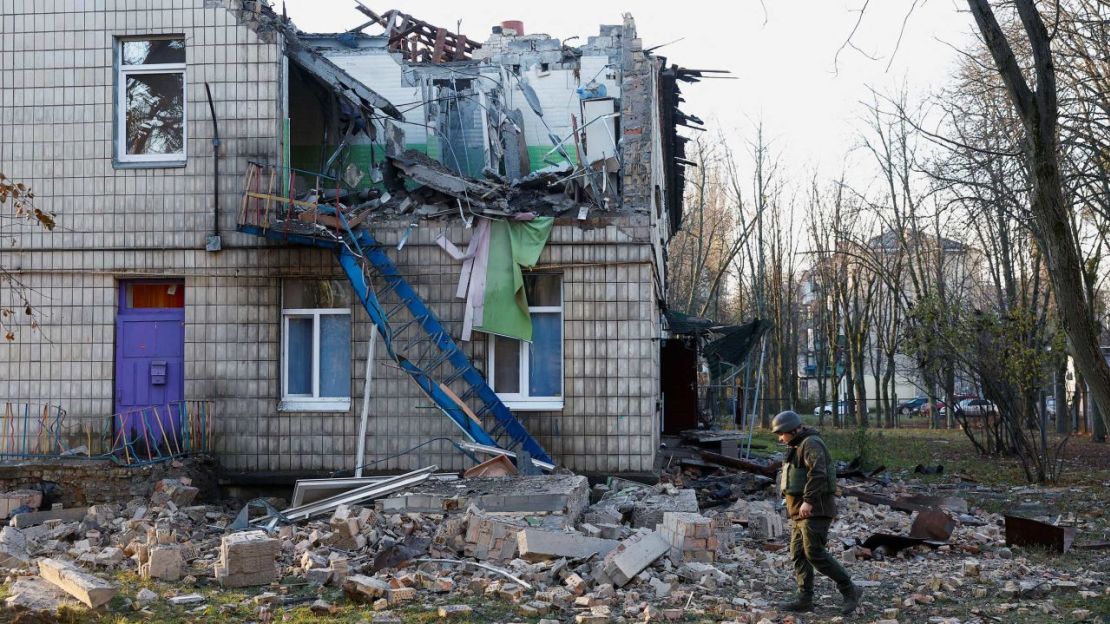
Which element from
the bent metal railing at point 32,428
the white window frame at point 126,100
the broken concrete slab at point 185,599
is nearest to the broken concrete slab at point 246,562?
the broken concrete slab at point 185,599

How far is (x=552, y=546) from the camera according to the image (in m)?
9.66

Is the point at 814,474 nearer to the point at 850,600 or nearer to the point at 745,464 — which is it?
the point at 850,600

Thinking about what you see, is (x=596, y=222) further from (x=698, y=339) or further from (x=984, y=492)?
(x=698, y=339)

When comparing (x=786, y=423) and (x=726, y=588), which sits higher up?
(x=786, y=423)

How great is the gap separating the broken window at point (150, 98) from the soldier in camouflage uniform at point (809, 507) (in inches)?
380

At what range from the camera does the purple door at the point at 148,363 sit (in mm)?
14086

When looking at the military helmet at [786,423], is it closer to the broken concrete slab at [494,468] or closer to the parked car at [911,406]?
the broken concrete slab at [494,468]

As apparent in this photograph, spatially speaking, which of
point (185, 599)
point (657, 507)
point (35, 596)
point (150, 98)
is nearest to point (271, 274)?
point (150, 98)

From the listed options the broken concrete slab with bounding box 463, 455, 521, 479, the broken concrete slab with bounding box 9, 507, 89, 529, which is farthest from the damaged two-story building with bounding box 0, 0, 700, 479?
the broken concrete slab with bounding box 9, 507, 89, 529

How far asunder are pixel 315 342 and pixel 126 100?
4231 millimetres

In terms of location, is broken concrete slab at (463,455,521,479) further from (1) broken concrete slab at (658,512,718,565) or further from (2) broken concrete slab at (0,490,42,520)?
(2) broken concrete slab at (0,490,42,520)

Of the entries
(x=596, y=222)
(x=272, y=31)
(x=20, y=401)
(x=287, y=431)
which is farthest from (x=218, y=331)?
(x=596, y=222)

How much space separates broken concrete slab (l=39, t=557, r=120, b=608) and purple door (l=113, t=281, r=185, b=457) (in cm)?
514

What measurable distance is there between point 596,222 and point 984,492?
8.05m
